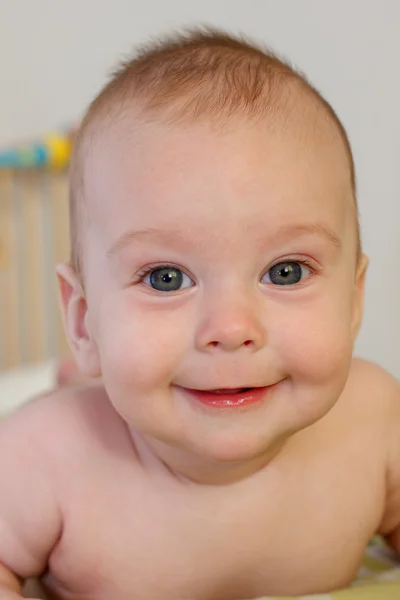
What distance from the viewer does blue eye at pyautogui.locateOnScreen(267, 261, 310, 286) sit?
66 centimetres

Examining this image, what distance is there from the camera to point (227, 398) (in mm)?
650

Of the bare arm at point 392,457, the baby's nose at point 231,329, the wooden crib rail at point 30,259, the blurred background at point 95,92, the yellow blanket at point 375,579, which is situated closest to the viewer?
the baby's nose at point 231,329

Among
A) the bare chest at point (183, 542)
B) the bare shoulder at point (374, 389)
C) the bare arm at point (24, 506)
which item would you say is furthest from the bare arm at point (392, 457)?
the bare arm at point (24, 506)

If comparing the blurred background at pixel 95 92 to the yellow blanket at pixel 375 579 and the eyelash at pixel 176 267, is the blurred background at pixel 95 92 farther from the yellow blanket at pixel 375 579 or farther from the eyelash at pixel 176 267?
the eyelash at pixel 176 267

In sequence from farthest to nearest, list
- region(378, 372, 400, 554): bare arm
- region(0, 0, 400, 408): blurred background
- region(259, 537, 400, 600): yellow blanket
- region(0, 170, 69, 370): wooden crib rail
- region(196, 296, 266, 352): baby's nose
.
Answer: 1. region(0, 170, 69, 370): wooden crib rail
2. region(0, 0, 400, 408): blurred background
3. region(378, 372, 400, 554): bare arm
4. region(259, 537, 400, 600): yellow blanket
5. region(196, 296, 266, 352): baby's nose

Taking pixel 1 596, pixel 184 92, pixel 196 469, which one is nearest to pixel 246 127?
pixel 184 92

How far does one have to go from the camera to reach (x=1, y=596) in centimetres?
69

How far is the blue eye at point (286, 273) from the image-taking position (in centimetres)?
66

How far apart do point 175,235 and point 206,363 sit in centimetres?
10

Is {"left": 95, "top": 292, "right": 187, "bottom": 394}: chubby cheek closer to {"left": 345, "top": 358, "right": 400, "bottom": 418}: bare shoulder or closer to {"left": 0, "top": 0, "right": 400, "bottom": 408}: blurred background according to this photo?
{"left": 345, "top": 358, "right": 400, "bottom": 418}: bare shoulder

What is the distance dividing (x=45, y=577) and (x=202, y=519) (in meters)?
0.18

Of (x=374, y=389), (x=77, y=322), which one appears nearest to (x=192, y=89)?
(x=77, y=322)

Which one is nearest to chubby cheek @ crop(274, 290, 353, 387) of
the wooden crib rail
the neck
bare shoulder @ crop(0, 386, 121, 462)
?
the neck

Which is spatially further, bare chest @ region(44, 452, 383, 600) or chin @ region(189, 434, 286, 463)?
bare chest @ region(44, 452, 383, 600)
